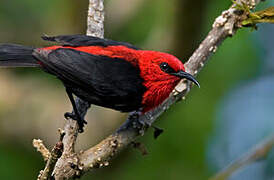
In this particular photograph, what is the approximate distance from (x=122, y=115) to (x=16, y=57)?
6.51 ft

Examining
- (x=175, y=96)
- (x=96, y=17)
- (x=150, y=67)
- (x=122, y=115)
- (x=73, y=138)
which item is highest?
(x=96, y=17)

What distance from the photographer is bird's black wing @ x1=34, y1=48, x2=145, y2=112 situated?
3.62 m

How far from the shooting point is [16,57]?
12.6 feet

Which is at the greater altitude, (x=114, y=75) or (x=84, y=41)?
(x=84, y=41)

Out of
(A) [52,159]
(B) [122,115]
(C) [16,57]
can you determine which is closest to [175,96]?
(A) [52,159]

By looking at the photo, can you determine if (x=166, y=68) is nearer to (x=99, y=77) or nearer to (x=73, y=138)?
(x=99, y=77)

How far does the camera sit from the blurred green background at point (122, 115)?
18.3 feet

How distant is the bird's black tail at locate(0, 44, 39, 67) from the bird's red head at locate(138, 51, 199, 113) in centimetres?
88

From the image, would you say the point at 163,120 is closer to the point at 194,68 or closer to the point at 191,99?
the point at 191,99

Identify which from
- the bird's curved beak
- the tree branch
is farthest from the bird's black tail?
the bird's curved beak

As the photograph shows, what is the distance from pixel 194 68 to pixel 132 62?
0.50 m

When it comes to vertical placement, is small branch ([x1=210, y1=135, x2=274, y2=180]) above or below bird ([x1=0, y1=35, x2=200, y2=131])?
below

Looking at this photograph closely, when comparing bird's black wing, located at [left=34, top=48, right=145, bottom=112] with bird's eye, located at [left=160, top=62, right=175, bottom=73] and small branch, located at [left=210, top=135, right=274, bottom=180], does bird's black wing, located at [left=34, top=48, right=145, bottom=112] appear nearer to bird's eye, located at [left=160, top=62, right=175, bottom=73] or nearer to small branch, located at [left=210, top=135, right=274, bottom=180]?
bird's eye, located at [left=160, top=62, right=175, bottom=73]

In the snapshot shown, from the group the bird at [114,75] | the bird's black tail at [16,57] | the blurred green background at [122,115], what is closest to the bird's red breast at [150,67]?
the bird at [114,75]
